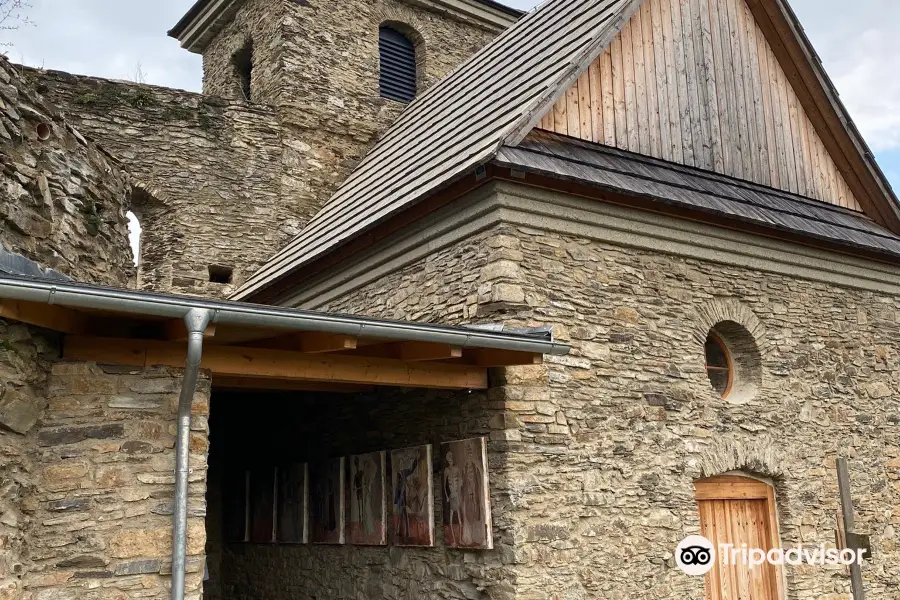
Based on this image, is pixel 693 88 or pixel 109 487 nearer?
pixel 109 487

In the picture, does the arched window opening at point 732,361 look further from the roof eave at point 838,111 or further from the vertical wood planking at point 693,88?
the roof eave at point 838,111

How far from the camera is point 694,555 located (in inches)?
282

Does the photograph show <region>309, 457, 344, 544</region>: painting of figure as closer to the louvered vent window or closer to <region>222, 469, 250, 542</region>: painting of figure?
<region>222, 469, 250, 542</region>: painting of figure

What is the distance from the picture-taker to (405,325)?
554 cm

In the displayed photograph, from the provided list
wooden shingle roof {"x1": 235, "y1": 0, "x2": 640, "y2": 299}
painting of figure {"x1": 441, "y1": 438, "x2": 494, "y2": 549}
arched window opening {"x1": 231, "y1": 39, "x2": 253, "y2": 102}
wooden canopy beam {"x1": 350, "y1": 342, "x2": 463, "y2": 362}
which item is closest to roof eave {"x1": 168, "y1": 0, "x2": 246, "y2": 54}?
arched window opening {"x1": 231, "y1": 39, "x2": 253, "y2": 102}

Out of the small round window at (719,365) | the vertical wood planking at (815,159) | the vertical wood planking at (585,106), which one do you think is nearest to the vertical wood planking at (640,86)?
the vertical wood planking at (585,106)

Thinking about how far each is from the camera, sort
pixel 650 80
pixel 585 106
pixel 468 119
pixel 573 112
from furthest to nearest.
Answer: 1. pixel 468 119
2. pixel 650 80
3. pixel 585 106
4. pixel 573 112

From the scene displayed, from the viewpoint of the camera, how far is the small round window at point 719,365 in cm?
814

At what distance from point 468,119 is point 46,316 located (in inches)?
196

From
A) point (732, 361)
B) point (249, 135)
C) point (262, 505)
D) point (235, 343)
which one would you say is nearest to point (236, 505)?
point (262, 505)

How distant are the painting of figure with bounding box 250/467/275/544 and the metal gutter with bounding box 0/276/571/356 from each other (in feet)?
15.8

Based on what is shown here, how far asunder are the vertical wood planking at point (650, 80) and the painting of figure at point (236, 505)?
6121mm

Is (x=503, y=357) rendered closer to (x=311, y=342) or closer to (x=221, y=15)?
(x=311, y=342)

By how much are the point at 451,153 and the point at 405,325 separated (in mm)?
2814
